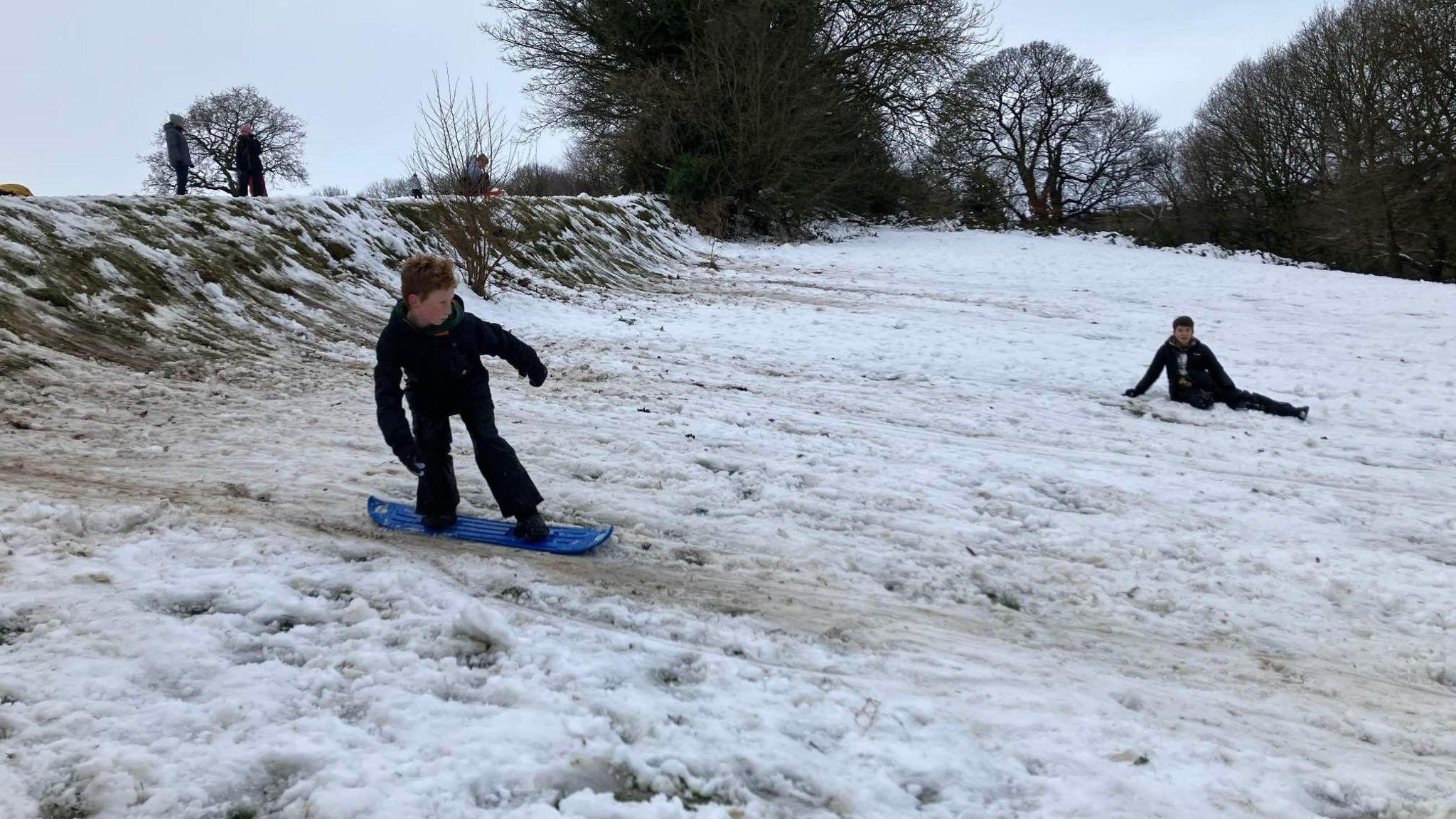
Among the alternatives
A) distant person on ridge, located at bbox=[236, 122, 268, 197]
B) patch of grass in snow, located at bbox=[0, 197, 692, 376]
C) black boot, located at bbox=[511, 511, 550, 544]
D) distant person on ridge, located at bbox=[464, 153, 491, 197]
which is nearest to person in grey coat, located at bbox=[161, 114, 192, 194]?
distant person on ridge, located at bbox=[236, 122, 268, 197]

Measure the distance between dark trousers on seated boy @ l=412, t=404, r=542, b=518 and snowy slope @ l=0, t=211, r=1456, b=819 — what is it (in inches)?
11.2

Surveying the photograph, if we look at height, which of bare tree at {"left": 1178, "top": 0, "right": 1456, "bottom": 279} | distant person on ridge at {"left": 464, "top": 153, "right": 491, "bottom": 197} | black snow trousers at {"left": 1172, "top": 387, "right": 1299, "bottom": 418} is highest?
bare tree at {"left": 1178, "top": 0, "right": 1456, "bottom": 279}

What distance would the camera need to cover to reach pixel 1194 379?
8.32 meters

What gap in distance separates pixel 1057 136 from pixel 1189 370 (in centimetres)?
3353

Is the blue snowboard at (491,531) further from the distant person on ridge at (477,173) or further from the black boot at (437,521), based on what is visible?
the distant person on ridge at (477,173)

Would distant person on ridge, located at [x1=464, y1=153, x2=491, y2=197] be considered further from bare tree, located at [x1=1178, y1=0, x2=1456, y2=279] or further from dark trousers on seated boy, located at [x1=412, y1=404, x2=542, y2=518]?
bare tree, located at [x1=1178, y1=0, x2=1456, y2=279]

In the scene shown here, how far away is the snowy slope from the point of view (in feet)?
7.75

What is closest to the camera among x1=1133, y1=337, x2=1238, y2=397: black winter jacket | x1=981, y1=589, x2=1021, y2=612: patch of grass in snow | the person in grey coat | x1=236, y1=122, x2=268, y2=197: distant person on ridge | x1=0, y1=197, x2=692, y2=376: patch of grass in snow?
x1=981, y1=589, x2=1021, y2=612: patch of grass in snow

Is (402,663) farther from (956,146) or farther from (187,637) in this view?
(956,146)

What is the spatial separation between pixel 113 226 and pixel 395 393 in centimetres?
572

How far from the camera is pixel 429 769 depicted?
2.26 meters

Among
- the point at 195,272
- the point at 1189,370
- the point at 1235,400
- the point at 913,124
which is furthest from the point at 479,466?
the point at 913,124

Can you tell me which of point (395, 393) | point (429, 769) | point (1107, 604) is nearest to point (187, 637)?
point (429, 769)

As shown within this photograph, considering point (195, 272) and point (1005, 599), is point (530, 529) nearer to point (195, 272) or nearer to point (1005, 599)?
point (1005, 599)
